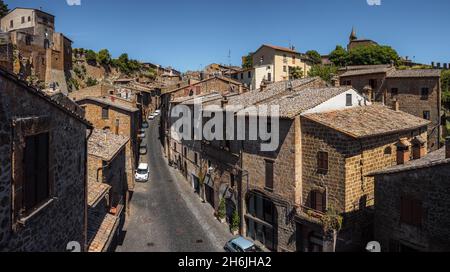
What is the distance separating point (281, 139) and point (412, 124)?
9256 mm

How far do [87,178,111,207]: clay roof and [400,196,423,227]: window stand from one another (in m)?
14.2

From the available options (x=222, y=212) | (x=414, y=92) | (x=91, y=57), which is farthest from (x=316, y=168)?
(x=91, y=57)

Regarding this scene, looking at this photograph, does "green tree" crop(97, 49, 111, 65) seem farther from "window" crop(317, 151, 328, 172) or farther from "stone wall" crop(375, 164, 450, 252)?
"stone wall" crop(375, 164, 450, 252)

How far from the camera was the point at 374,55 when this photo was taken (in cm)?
6631

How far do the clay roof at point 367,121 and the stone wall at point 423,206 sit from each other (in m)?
3.40

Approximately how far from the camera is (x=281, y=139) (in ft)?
75.2

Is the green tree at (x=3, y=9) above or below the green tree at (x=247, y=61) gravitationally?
above

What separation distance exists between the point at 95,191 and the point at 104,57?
67767 millimetres

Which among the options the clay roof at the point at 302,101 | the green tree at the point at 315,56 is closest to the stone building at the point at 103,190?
the clay roof at the point at 302,101

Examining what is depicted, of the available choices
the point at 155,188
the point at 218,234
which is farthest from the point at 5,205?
the point at 155,188

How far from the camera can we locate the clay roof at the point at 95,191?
1597 cm

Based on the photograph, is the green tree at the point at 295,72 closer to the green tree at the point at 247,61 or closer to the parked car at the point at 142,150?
the green tree at the point at 247,61

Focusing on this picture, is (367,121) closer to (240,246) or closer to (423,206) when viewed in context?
(423,206)

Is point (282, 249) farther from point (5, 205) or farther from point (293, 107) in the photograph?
point (5, 205)
